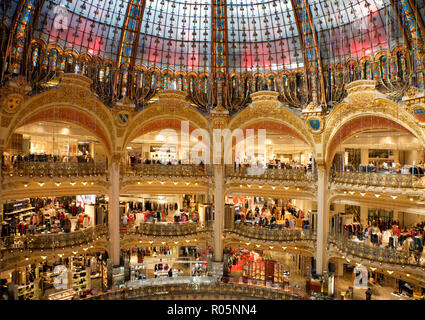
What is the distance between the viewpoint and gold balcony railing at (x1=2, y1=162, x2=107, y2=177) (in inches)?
713

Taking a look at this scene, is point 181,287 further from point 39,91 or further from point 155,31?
point 155,31

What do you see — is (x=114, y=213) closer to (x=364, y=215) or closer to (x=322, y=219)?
(x=322, y=219)

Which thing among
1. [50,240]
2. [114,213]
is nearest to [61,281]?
[50,240]

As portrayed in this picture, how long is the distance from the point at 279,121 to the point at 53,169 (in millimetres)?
15837

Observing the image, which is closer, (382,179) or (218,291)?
(382,179)

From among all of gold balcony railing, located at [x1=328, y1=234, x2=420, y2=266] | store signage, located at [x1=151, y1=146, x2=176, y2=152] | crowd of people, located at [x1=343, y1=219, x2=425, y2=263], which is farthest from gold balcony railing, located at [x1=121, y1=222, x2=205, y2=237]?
crowd of people, located at [x1=343, y1=219, x2=425, y2=263]

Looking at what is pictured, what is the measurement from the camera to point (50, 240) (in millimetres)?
19297

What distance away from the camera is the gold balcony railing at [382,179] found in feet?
54.4

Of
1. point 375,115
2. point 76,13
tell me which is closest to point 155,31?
point 76,13

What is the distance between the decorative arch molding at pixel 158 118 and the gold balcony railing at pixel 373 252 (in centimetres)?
1245

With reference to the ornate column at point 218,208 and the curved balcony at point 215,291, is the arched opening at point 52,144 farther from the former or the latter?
the curved balcony at point 215,291

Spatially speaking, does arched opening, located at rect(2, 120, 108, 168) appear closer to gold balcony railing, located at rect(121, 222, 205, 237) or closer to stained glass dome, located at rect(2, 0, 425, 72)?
gold balcony railing, located at rect(121, 222, 205, 237)

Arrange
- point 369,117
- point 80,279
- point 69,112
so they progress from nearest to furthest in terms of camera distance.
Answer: point 369,117 → point 80,279 → point 69,112
